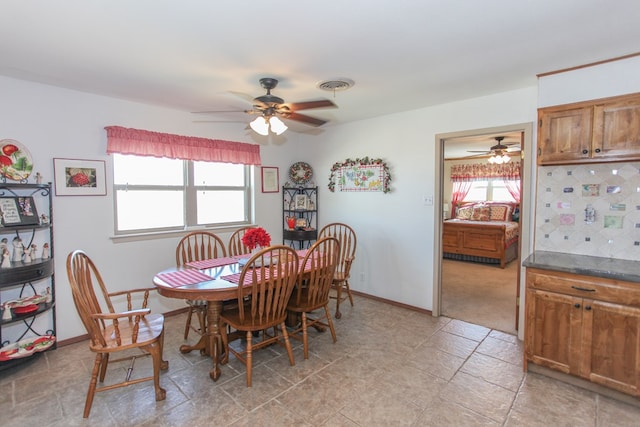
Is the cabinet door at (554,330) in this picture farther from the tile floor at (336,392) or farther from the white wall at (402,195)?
the white wall at (402,195)

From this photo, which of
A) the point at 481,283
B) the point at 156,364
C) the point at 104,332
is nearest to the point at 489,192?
the point at 481,283

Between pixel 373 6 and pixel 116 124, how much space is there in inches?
110

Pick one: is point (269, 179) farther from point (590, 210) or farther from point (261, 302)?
point (590, 210)

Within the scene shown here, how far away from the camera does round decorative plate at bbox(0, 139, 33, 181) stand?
8.48 ft

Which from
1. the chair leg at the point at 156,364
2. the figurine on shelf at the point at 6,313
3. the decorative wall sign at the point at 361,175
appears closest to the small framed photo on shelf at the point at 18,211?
the figurine on shelf at the point at 6,313

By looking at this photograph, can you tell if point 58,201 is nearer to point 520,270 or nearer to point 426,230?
point 426,230

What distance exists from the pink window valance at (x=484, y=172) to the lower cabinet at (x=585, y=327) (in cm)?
603

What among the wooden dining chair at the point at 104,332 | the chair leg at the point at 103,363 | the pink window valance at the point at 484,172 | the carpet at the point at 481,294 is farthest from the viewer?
the pink window valance at the point at 484,172

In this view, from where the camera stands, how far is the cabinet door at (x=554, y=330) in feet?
7.36

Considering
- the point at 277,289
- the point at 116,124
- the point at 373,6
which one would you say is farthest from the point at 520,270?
the point at 116,124

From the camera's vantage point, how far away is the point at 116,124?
127 inches

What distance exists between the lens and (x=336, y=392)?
88.7 inches

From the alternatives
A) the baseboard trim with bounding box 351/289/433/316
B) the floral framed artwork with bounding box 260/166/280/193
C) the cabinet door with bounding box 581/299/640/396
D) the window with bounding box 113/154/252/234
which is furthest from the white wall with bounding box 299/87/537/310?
the cabinet door with bounding box 581/299/640/396

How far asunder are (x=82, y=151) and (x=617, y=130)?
14.4ft
